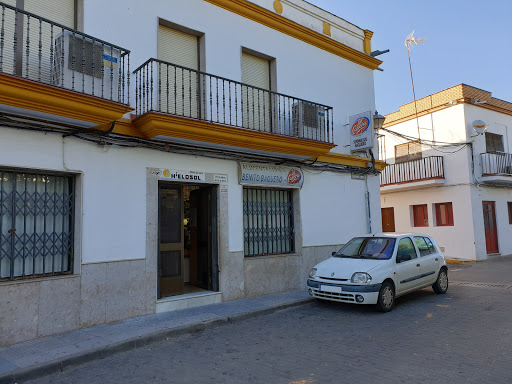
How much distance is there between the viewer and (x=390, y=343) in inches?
214

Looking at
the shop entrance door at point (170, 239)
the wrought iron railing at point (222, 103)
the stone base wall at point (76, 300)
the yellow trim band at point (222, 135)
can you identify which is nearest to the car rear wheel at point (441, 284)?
the yellow trim band at point (222, 135)

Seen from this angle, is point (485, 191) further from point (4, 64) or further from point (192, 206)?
point (4, 64)

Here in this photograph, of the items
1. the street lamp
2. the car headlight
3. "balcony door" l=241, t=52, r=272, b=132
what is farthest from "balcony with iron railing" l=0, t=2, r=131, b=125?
the street lamp

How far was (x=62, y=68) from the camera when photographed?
6020mm

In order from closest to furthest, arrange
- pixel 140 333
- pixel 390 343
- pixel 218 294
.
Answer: pixel 390 343, pixel 140 333, pixel 218 294

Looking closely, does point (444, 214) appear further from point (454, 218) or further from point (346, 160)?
point (346, 160)

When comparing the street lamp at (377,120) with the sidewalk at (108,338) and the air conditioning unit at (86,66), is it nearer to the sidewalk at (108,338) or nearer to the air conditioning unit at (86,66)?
the sidewalk at (108,338)

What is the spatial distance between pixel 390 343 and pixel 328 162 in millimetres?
6110

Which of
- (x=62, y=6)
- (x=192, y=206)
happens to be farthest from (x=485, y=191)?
(x=62, y=6)

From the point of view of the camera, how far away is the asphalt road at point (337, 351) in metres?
4.34

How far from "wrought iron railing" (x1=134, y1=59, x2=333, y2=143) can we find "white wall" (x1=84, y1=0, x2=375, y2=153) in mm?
312

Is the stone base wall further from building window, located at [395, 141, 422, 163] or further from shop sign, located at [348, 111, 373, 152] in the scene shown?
building window, located at [395, 141, 422, 163]

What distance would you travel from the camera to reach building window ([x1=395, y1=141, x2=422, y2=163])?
1836cm

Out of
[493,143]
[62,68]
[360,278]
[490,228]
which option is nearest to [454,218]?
[490,228]
